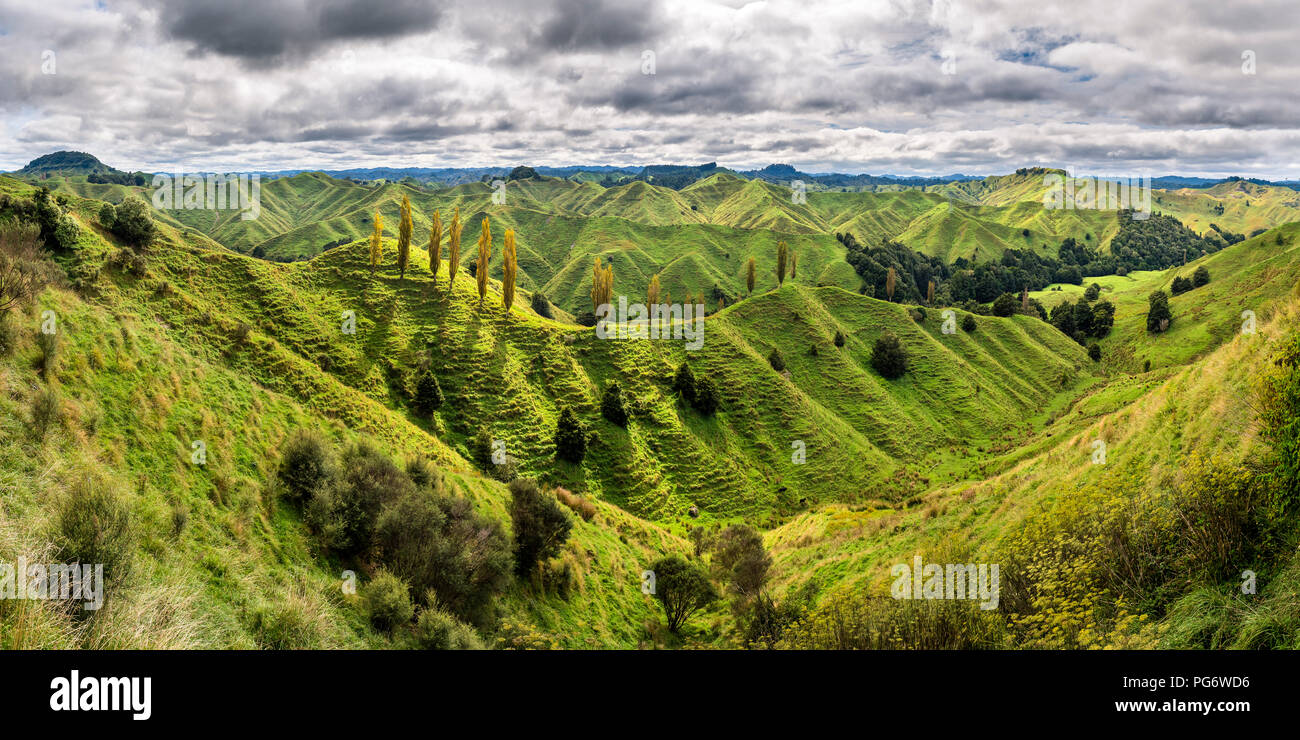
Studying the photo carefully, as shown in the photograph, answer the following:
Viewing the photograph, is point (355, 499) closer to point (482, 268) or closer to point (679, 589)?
point (679, 589)

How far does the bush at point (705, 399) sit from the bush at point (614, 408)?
10358 mm

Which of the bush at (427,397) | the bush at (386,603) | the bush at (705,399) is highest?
the bush at (427,397)

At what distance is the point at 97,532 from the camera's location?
31.5 ft

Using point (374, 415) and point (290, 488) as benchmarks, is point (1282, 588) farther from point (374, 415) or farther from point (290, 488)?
point (374, 415)

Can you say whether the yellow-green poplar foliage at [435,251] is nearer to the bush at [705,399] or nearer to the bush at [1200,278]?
the bush at [705,399]

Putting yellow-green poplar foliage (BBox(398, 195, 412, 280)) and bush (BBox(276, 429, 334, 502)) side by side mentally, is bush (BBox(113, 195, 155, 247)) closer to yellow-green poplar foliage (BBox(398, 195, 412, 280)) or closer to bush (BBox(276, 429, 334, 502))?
yellow-green poplar foliage (BBox(398, 195, 412, 280))

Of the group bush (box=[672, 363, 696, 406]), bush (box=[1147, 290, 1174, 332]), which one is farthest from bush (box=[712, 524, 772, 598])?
bush (box=[1147, 290, 1174, 332])

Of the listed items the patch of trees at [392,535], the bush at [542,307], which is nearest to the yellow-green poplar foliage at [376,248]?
the patch of trees at [392,535]

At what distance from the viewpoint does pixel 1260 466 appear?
1111 centimetres

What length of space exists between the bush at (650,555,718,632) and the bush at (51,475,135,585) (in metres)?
25.8

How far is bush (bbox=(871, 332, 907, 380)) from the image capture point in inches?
3206

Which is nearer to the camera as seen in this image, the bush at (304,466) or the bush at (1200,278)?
the bush at (304,466)

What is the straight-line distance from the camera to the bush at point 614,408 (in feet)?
179
